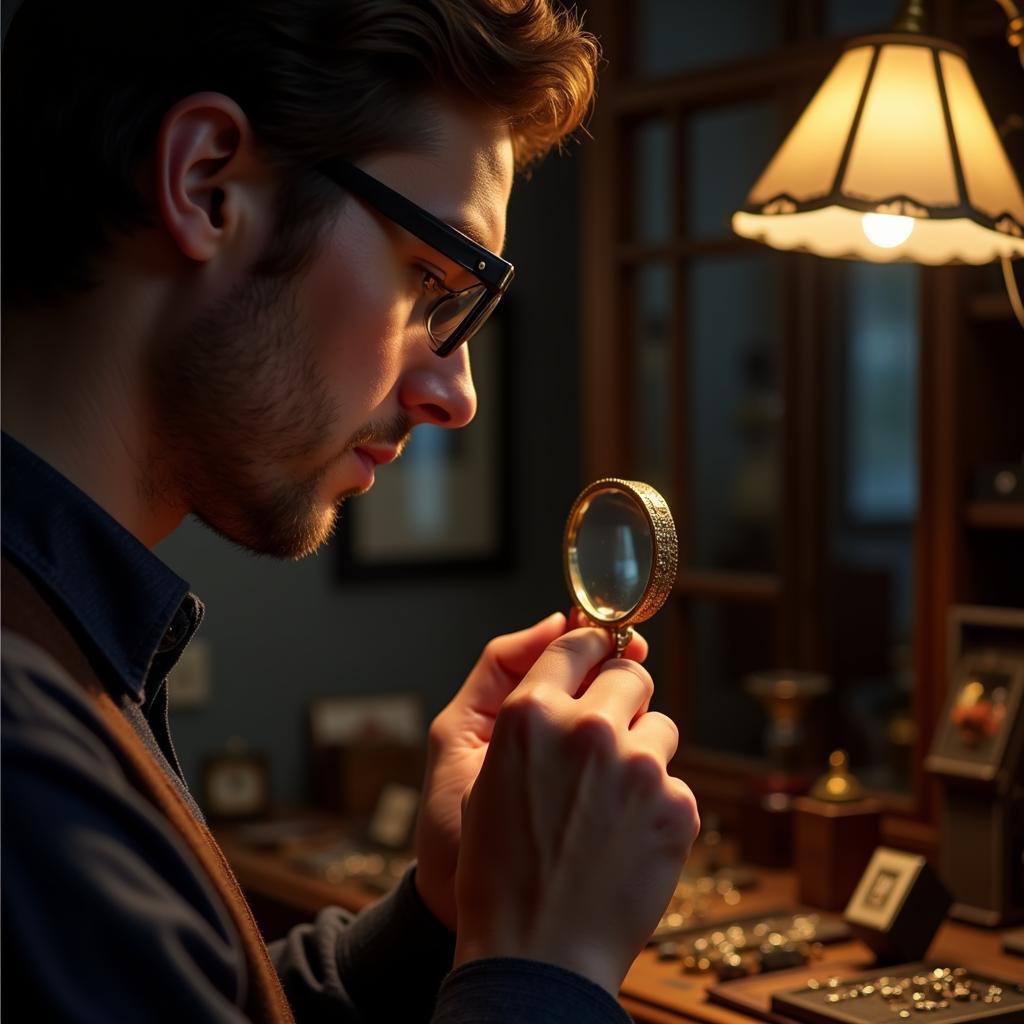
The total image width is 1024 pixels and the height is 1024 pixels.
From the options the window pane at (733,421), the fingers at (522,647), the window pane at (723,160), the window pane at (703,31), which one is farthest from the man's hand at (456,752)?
the window pane at (723,160)

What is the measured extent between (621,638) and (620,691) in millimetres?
124

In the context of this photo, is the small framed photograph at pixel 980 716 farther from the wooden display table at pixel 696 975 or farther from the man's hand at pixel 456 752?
the man's hand at pixel 456 752

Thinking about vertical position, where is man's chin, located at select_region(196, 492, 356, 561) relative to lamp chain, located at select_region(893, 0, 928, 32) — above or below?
below

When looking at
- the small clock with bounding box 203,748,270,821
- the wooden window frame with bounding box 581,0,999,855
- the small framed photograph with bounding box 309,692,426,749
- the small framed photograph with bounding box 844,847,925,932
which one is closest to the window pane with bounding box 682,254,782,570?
the small framed photograph with bounding box 309,692,426,749

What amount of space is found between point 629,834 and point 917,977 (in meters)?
0.84

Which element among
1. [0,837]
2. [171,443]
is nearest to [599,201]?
[171,443]

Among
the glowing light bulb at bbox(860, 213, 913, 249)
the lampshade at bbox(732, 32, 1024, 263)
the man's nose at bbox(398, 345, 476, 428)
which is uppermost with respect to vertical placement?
the lampshade at bbox(732, 32, 1024, 263)

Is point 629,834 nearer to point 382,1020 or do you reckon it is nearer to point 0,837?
point 0,837

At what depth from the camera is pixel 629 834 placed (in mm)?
980

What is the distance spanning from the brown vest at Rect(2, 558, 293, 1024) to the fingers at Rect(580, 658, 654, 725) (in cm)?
27

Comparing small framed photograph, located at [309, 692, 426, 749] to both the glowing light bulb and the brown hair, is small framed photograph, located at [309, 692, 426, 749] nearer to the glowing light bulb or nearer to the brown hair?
the glowing light bulb

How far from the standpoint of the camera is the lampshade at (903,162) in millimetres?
1552

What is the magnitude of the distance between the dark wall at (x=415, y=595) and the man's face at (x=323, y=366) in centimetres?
167

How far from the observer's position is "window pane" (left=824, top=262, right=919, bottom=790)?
4824mm
